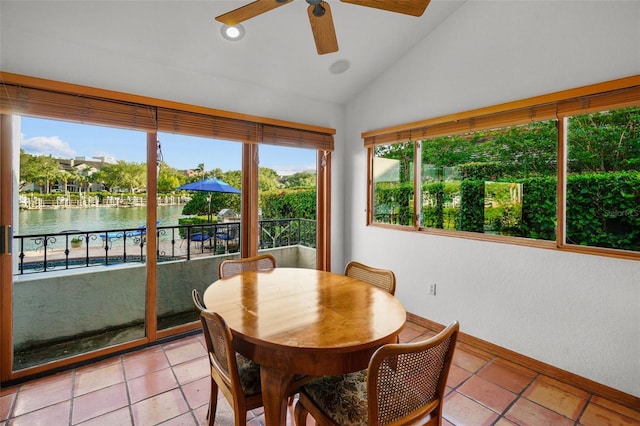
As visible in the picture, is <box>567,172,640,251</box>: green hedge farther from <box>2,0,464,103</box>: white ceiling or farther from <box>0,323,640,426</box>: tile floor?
<box>2,0,464,103</box>: white ceiling

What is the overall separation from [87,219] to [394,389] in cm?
272

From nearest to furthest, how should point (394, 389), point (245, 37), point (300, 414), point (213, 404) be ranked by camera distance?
point (394, 389), point (300, 414), point (213, 404), point (245, 37)

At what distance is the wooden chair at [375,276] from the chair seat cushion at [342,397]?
695 millimetres

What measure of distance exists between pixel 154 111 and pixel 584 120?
3366 millimetres

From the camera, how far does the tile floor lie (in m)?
1.90

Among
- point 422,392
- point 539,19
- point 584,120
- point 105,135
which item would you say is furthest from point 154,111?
point 584,120

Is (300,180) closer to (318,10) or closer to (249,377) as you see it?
(318,10)

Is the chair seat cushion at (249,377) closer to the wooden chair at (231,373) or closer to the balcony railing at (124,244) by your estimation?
the wooden chair at (231,373)

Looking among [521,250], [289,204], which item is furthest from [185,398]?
[521,250]

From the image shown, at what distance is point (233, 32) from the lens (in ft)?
8.53

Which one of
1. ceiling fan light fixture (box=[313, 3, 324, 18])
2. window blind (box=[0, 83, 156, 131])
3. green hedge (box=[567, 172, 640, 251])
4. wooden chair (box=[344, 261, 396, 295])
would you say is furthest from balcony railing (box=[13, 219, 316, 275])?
green hedge (box=[567, 172, 640, 251])

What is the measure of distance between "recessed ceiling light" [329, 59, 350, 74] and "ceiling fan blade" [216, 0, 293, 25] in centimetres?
157

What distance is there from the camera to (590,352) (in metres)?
2.18

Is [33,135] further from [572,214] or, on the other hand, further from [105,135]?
[572,214]
